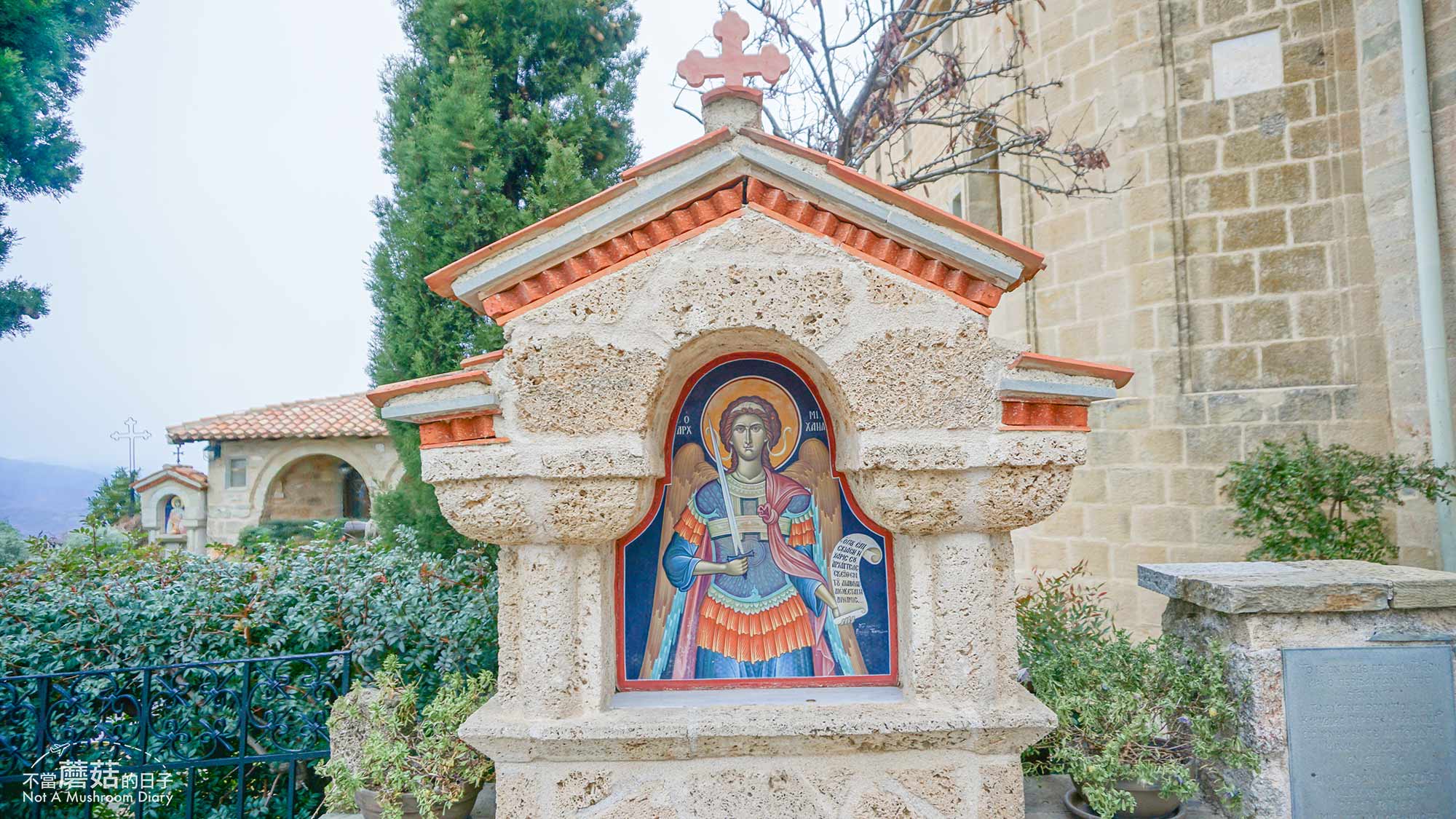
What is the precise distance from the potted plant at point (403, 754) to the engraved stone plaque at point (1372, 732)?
3.20m

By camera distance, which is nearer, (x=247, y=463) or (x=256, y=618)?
(x=256, y=618)

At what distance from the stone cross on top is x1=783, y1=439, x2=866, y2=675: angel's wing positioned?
1384 mm

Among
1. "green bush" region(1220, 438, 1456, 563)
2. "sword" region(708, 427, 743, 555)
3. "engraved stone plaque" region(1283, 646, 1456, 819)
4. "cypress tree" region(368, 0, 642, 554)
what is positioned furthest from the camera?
"cypress tree" region(368, 0, 642, 554)

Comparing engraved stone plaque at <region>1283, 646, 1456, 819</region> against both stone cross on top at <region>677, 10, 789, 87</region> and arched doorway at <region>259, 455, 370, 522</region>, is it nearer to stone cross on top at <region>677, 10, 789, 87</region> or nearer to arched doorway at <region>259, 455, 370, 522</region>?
stone cross on top at <region>677, 10, 789, 87</region>

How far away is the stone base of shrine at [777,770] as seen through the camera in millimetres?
2613

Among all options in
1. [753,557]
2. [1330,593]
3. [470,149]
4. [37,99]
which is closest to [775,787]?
[753,557]

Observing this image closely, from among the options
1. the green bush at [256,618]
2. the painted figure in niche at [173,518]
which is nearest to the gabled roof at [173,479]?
the painted figure in niche at [173,518]

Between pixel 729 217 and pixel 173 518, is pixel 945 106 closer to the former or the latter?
pixel 729 217

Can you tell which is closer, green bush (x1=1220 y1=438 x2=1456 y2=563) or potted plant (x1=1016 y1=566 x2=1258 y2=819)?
potted plant (x1=1016 y1=566 x2=1258 y2=819)

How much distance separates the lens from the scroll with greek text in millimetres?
2934

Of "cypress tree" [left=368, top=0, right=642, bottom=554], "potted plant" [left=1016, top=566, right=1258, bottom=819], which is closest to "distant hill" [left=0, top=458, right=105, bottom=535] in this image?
"cypress tree" [left=368, top=0, right=642, bottom=554]

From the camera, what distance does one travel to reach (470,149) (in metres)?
5.64

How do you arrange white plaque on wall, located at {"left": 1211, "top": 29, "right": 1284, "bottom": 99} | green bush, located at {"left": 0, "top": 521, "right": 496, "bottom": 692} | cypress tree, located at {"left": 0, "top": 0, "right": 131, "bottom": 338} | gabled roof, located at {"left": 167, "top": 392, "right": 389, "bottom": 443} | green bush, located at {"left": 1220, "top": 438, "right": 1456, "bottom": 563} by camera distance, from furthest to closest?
gabled roof, located at {"left": 167, "top": 392, "right": 389, "bottom": 443}
cypress tree, located at {"left": 0, "top": 0, "right": 131, "bottom": 338}
white plaque on wall, located at {"left": 1211, "top": 29, "right": 1284, "bottom": 99}
green bush, located at {"left": 1220, "top": 438, "right": 1456, "bottom": 563}
green bush, located at {"left": 0, "top": 521, "right": 496, "bottom": 692}

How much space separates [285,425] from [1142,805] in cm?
1586
